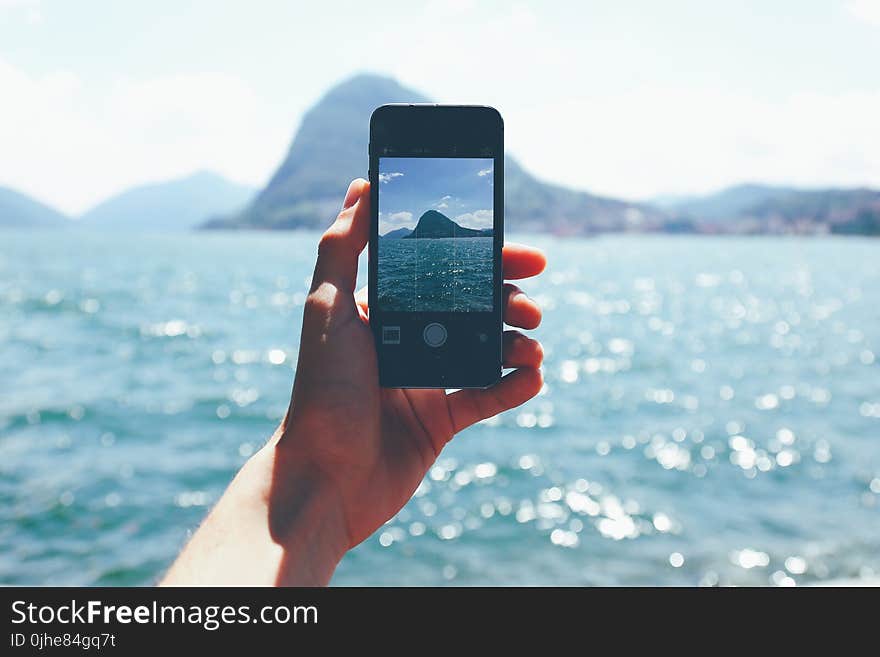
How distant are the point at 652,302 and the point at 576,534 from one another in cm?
5749

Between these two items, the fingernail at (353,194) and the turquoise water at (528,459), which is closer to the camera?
the fingernail at (353,194)

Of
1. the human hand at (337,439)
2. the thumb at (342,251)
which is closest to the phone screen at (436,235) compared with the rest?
the human hand at (337,439)

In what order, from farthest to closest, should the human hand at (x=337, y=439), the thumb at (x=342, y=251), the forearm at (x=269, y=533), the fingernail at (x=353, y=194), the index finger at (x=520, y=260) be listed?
1. the index finger at (x=520, y=260)
2. the fingernail at (x=353, y=194)
3. the thumb at (x=342, y=251)
4. the human hand at (x=337, y=439)
5. the forearm at (x=269, y=533)

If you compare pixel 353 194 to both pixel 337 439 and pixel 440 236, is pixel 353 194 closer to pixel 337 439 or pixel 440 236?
pixel 440 236

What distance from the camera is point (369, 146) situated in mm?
3352

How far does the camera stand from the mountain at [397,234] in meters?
3.35

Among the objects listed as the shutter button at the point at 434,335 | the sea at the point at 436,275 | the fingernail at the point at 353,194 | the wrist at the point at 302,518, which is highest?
the fingernail at the point at 353,194

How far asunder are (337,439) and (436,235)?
104 cm

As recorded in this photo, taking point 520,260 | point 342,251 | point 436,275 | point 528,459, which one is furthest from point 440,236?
point 528,459

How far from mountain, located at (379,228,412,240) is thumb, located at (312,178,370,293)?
0.75 feet

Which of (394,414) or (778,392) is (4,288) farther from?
(394,414)

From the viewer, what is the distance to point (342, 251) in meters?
3.00

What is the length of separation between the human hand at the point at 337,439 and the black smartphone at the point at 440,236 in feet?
0.38

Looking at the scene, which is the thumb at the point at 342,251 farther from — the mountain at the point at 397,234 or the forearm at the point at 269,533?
the forearm at the point at 269,533
